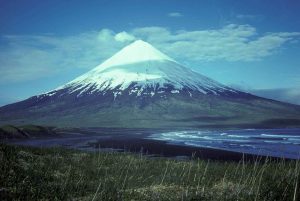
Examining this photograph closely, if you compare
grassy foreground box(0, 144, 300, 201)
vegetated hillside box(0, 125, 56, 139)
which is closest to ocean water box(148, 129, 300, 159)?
grassy foreground box(0, 144, 300, 201)

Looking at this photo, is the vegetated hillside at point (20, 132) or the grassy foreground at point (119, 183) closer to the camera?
the grassy foreground at point (119, 183)

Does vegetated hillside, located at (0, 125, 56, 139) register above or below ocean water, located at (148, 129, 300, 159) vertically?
above

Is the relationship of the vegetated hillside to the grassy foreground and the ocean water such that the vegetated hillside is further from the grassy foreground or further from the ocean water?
the grassy foreground

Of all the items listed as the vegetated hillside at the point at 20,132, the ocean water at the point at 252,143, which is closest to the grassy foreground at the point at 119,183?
the ocean water at the point at 252,143

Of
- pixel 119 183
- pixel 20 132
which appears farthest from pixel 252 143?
pixel 119 183

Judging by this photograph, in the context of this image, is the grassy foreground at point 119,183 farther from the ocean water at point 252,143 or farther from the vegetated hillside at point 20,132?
the vegetated hillside at point 20,132

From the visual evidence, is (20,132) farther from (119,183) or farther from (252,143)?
(119,183)

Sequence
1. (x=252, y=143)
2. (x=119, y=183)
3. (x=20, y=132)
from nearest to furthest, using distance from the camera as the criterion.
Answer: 1. (x=119, y=183)
2. (x=252, y=143)
3. (x=20, y=132)

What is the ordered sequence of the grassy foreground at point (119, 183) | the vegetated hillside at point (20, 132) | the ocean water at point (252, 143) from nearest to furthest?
the grassy foreground at point (119, 183) → the ocean water at point (252, 143) → the vegetated hillside at point (20, 132)

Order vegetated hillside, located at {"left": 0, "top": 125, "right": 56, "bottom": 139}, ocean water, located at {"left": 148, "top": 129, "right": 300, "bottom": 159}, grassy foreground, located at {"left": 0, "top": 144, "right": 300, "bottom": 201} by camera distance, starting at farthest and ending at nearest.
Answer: vegetated hillside, located at {"left": 0, "top": 125, "right": 56, "bottom": 139} → ocean water, located at {"left": 148, "top": 129, "right": 300, "bottom": 159} → grassy foreground, located at {"left": 0, "top": 144, "right": 300, "bottom": 201}

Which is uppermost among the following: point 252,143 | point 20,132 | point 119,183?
point 20,132

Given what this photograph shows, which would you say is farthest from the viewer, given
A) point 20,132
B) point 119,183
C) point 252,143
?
point 20,132

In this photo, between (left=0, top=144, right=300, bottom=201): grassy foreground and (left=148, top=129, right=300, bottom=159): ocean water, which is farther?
(left=148, top=129, right=300, bottom=159): ocean water

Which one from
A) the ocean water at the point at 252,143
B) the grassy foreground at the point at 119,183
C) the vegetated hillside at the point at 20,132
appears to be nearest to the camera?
A: the grassy foreground at the point at 119,183
